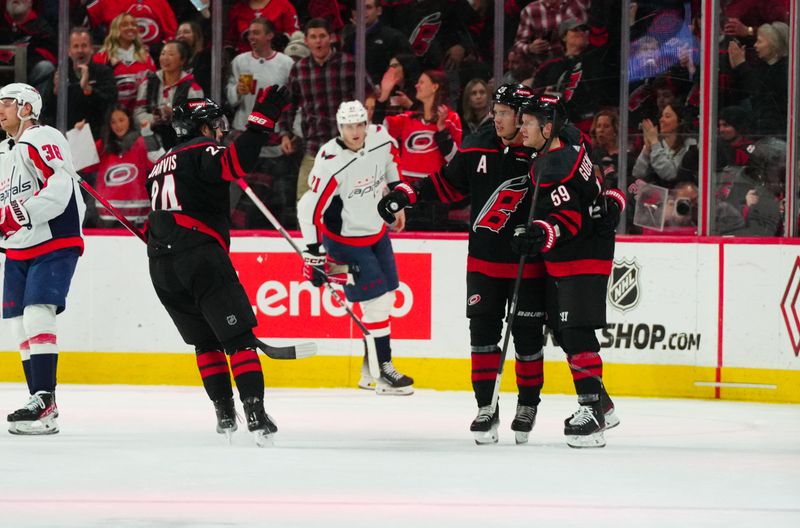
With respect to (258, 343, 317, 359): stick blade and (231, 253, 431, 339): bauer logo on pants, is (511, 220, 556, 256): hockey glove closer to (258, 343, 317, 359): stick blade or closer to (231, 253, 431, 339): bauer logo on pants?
(258, 343, 317, 359): stick blade

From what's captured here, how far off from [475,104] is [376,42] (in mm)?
679

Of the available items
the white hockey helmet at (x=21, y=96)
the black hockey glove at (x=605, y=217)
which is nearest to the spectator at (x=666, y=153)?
the black hockey glove at (x=605, y=217)

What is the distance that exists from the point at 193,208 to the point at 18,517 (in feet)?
5.26

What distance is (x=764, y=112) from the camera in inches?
286

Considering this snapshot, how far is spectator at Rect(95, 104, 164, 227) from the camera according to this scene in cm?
811

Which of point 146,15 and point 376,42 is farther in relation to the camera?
point 146,15

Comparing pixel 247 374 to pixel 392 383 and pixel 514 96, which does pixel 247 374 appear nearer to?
pixel 514 96

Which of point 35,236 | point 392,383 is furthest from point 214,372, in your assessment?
point 392,383

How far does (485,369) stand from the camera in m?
4.94

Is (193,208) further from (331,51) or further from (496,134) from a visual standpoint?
(331,51)

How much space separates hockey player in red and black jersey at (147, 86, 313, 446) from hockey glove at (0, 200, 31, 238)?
0.55 m

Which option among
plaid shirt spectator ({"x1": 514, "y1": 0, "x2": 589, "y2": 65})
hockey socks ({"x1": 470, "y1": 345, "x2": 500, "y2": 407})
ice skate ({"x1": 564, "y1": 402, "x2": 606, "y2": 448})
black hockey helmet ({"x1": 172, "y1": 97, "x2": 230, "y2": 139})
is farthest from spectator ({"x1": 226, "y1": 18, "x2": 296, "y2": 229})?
ice skate ({"x1": 564, "y1": 402, "x2": 606, "y2": 448})

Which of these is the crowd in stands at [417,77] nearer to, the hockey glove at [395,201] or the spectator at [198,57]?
the spectator at [198,57]

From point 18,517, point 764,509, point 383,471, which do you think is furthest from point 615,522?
point 18,517
